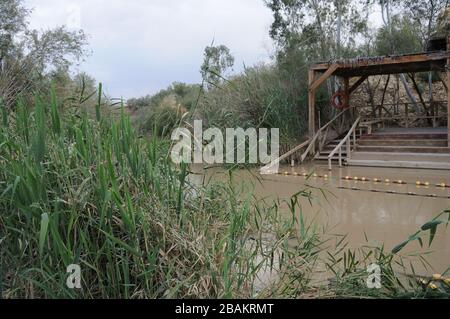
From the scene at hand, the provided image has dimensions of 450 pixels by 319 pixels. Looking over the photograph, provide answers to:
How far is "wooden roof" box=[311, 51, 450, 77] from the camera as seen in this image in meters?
10.7

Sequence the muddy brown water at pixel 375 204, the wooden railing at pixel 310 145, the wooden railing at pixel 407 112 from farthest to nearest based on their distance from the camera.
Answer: the wooden railing at pixel 407 112, the wooden railing at pixel 310 145, the muddy brown water at pixel 375 204

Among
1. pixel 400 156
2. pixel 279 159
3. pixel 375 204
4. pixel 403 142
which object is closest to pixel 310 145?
pixel 279 159

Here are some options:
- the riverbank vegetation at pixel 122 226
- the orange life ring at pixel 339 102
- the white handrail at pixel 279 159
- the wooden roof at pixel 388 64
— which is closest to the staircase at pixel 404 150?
the white handrail at pixel 279 159

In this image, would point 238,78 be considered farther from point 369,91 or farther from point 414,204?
point 414,204

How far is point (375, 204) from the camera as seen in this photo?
664 centimetres

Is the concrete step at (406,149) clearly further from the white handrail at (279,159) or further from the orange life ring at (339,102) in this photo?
the orange life ring at (339,102)

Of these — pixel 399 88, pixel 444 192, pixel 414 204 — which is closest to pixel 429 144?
pixel 444 192

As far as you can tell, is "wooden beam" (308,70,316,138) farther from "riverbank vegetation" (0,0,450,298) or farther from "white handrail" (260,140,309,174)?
"riverbank vegetation" (0,0,450,298)

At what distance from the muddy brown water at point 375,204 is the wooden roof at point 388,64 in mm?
2927

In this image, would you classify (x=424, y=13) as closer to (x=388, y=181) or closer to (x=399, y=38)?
(x=399, y=38)

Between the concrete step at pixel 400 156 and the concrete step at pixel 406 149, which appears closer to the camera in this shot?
the concrete step at pixel 400 156

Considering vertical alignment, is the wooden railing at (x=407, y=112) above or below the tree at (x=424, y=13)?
below

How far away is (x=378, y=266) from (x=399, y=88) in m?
18.4

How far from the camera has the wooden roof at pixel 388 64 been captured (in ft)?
35.2
